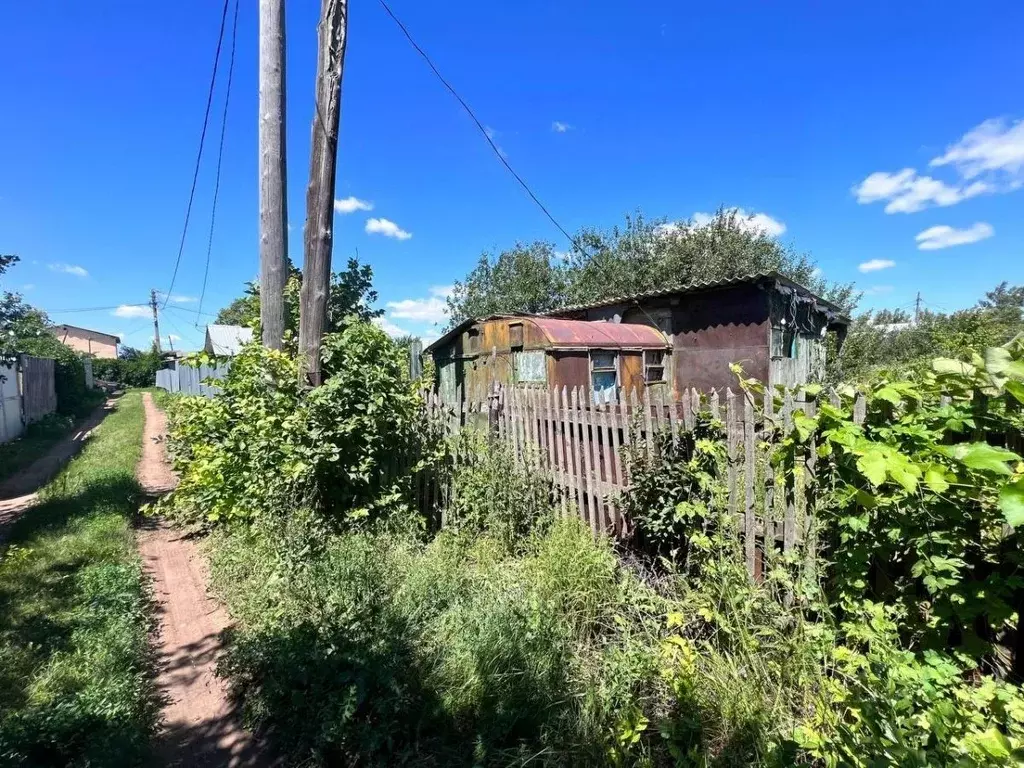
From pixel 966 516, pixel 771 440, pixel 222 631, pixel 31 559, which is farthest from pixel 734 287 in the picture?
pixel 31 559

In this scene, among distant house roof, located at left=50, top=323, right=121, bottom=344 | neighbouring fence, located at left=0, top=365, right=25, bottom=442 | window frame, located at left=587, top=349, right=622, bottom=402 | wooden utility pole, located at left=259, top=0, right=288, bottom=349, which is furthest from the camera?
distant house roof, located at left=50, top=323, right=121, bottom=344

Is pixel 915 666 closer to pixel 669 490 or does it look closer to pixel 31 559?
pixel 669 490

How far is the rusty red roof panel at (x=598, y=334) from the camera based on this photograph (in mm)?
10680

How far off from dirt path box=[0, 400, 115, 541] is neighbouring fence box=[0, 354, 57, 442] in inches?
43.7

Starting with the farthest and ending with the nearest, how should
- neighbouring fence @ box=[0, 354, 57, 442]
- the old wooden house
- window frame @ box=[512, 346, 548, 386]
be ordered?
neighbouring fence @ box=[0, 354, 57, 442]
the old wooden house
window frame @ box=[512, 346, 548, 386]

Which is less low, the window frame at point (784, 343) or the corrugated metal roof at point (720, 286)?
the corrugated metal roof at point (720, 286)

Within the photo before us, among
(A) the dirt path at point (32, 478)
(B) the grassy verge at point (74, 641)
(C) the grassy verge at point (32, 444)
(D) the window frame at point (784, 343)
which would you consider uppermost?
(D) the window frame at point (784, 343)

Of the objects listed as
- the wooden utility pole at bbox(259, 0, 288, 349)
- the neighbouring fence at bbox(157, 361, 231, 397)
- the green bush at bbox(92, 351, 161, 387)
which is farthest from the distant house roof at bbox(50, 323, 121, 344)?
the wooden utility pole at bbox(259, 0, 288, 349)

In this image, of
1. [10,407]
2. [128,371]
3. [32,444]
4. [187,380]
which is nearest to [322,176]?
[32,444]

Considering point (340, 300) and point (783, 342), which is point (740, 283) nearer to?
point (783, 342)

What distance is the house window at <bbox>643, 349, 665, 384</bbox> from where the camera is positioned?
41.3 feet

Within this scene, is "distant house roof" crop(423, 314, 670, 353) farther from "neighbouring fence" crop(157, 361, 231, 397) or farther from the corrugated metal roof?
"neighbouring fence" crop(157, 361, 231, 397)

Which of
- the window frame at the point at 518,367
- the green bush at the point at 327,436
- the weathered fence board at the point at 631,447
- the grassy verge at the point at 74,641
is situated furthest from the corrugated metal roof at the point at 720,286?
the grassy verge at the point at 74,641

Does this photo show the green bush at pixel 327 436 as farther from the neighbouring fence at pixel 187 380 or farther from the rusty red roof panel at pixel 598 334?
the neighbouring fence at pixel 187 380
